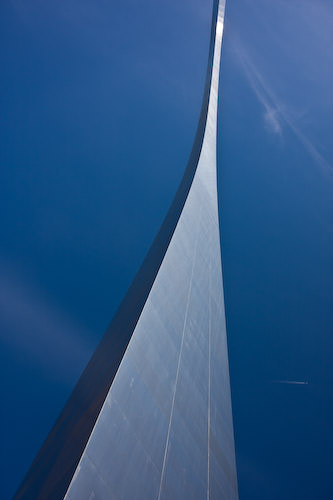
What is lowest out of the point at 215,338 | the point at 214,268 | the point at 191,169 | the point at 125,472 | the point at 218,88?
the point at 215,338

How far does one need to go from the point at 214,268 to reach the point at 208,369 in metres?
2.79

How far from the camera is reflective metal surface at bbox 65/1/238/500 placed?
245cm

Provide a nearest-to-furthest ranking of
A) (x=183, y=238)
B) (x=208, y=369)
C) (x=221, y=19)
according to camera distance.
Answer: (x=208, y=369) → (x=183, y=238) → (x=221, y=19)

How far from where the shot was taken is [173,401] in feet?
12.2

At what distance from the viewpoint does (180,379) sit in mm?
4074

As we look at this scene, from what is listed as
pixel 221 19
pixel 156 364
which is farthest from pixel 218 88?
pixel 156 364

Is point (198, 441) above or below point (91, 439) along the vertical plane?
below

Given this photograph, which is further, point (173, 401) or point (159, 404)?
point (173, 401)

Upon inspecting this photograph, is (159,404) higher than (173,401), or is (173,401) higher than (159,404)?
(159,404)

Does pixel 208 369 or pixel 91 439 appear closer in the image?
pixel 91 439

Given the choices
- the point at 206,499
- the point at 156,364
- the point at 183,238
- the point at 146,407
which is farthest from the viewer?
the point at 183,238

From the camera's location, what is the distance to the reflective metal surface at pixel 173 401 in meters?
2.45

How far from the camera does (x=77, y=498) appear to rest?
1.94 m

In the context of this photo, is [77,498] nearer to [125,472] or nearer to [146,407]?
[125,472]
